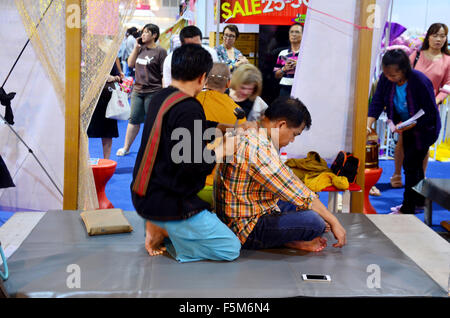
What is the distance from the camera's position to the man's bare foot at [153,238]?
2402 mm

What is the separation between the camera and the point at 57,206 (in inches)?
138

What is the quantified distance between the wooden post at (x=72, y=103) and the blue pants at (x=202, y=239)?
4.18 feet

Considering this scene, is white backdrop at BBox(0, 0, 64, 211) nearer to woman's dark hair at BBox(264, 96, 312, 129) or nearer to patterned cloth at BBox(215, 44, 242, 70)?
woman's dark hair at BBox(264, 96, 312, 129)

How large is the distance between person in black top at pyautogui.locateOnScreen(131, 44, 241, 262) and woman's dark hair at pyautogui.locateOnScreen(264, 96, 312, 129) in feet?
0.95

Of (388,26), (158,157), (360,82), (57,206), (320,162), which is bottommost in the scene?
(57,206)

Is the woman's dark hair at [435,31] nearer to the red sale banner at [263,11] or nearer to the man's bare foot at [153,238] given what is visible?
the red sale banner at [263,11]

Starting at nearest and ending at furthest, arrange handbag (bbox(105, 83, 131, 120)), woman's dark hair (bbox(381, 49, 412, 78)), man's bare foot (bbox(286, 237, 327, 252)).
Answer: man's bare foot (bbox(286, 237, 327, 252)), woman's dark hair (bbox(381, 49, 412, 78)), handbag (bbox(105, 83, 131, 120))

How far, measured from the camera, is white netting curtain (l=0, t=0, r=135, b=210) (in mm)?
3246

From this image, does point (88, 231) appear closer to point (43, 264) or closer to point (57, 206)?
point (43, 264)

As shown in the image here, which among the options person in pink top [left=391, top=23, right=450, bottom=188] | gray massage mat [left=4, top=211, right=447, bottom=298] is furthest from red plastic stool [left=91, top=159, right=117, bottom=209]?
person in pink top [left=391, top=23, right=450, bottom=188]

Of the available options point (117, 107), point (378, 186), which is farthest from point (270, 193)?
point (378, 186)
